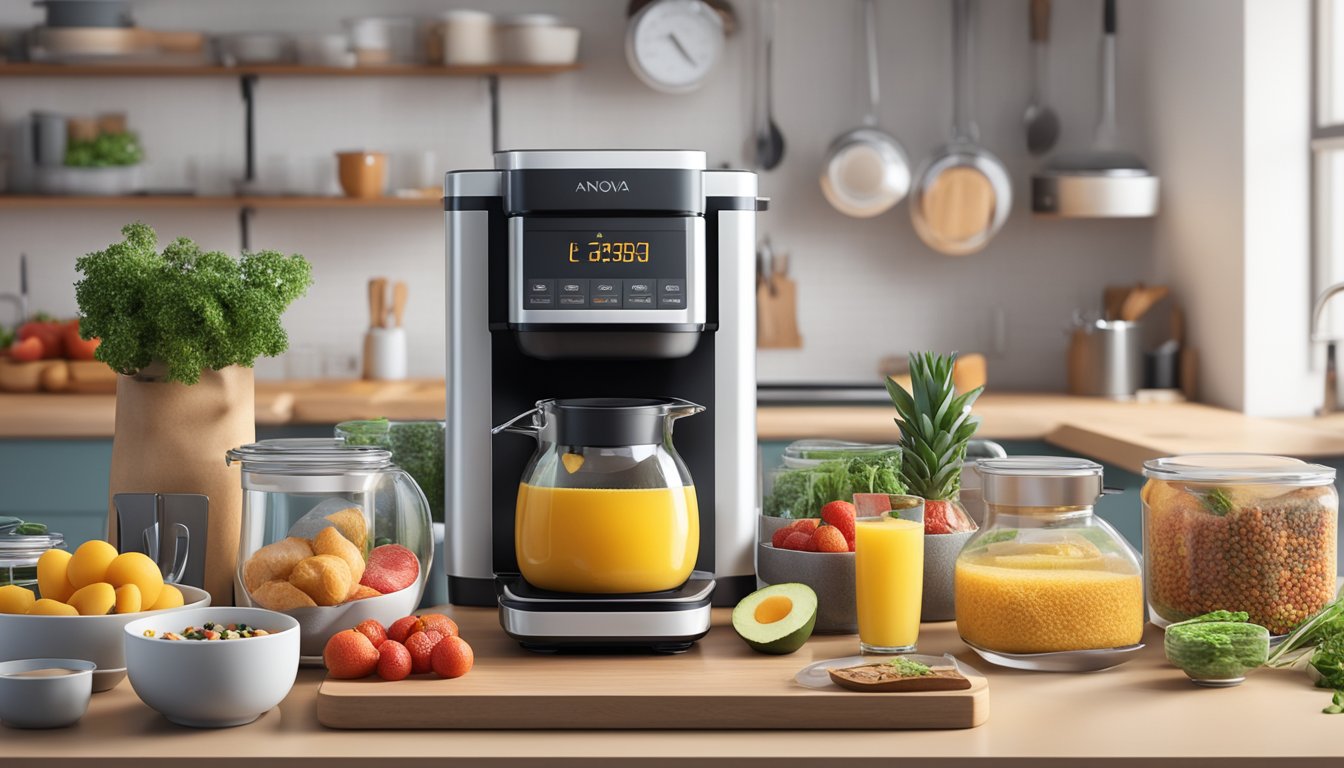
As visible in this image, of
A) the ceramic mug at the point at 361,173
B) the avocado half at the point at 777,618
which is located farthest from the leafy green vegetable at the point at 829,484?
the ceramic mug at the point at 361,173

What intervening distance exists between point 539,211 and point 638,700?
0.52 metres

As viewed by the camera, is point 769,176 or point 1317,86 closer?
point 1317,86

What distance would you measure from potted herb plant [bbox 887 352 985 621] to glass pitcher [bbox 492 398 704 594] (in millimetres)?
242

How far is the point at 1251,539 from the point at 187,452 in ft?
3.35

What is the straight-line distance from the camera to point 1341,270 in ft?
10.3

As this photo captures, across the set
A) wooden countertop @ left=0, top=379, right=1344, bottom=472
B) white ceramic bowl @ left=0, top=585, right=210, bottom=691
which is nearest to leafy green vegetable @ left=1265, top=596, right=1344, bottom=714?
white ceramic bowl @ left=0, top=585, right=210, bottom=691

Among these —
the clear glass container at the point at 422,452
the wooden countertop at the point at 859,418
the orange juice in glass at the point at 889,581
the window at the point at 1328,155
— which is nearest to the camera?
the orange juice in glass at the point at 889,581

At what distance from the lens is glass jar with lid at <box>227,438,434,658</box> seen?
1.20 m

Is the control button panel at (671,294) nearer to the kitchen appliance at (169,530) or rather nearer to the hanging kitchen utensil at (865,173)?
the kitchen appliance at (169,530)

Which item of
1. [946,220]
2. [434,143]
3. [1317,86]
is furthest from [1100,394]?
[434,143]

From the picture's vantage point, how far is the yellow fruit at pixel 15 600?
1.14 metres

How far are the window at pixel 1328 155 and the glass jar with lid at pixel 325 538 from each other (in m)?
2.59

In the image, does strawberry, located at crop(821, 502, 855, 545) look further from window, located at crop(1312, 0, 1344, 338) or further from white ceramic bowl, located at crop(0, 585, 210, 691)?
window, located at crop(1312, 0, 1344, 338)

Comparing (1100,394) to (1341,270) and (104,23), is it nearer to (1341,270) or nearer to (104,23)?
(1341,270)
